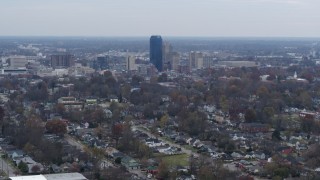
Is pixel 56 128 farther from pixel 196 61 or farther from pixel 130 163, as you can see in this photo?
pixel 196 61

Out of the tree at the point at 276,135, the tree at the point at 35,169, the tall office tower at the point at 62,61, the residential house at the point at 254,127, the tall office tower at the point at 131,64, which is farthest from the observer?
the tall office tower at the point at 62,61

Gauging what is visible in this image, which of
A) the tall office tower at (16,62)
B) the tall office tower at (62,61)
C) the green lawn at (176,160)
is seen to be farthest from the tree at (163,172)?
the tall office tower at (62,61)

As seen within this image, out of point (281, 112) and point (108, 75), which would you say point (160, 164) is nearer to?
point (281, 112)

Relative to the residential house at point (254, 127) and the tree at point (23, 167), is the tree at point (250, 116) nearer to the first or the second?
the residential house at point (254, 127)

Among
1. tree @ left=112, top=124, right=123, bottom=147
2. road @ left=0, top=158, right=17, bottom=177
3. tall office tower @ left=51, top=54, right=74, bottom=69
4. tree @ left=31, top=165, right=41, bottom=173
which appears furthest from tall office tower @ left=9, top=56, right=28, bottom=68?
tree @ left=31, top=165, right=41, bottom=173

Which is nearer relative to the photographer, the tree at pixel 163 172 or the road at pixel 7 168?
the tree at pixel 163 172
